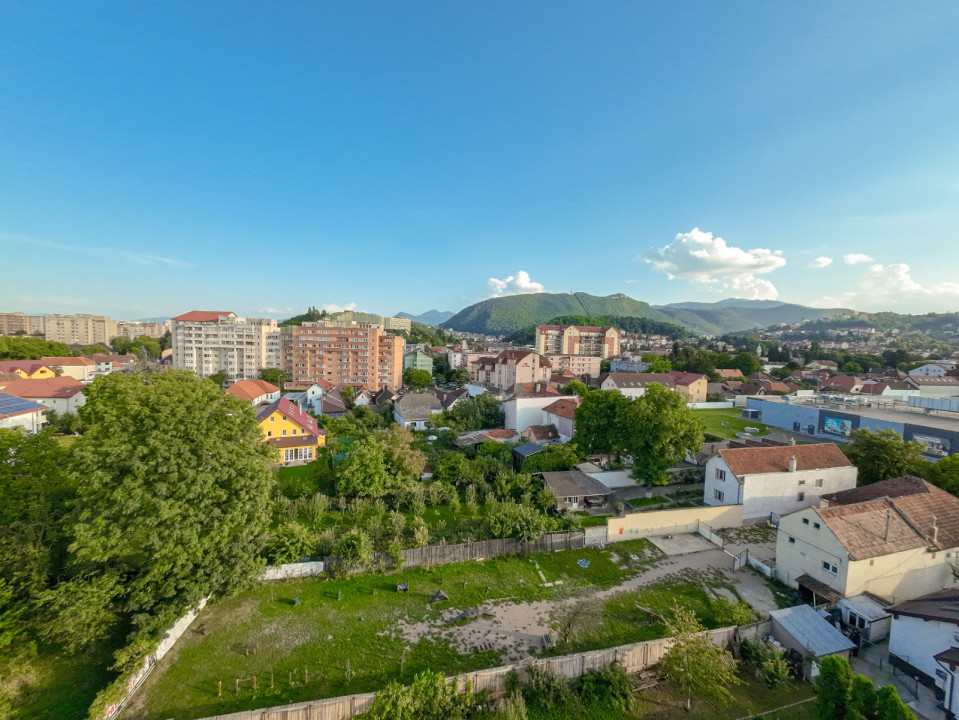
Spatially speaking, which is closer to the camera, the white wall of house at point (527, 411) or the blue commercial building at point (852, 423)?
the blue commercial building at point (852, 423)

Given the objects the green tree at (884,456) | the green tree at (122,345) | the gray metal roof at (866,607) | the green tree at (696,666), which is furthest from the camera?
the green tree at (122,345)

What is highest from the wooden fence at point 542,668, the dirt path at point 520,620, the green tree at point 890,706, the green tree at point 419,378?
the green tree at point 419,378

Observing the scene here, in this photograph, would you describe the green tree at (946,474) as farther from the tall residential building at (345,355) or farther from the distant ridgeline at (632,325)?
the distant ridgeline at (632,325)

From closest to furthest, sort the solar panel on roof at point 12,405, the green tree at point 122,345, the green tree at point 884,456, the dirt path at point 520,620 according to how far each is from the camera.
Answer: the dirt path at point 520,620 → the green tree at point 884,456 → the solar panel on roof at point 12,405 → the green tree at point 122,345

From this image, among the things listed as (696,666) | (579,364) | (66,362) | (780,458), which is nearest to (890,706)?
(696,666)

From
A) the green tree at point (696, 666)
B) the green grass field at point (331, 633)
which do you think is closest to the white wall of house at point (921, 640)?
the green tree at point (696, 666)

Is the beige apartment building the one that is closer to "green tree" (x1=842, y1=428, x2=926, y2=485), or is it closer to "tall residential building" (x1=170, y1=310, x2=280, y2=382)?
"tall residential building" (x1=170, y1=310, x2=280, y2=382)

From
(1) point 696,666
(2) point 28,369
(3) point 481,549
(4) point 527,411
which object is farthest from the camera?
(2) point 28,369

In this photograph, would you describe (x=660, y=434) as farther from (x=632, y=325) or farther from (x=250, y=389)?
(x=632, y=325)
